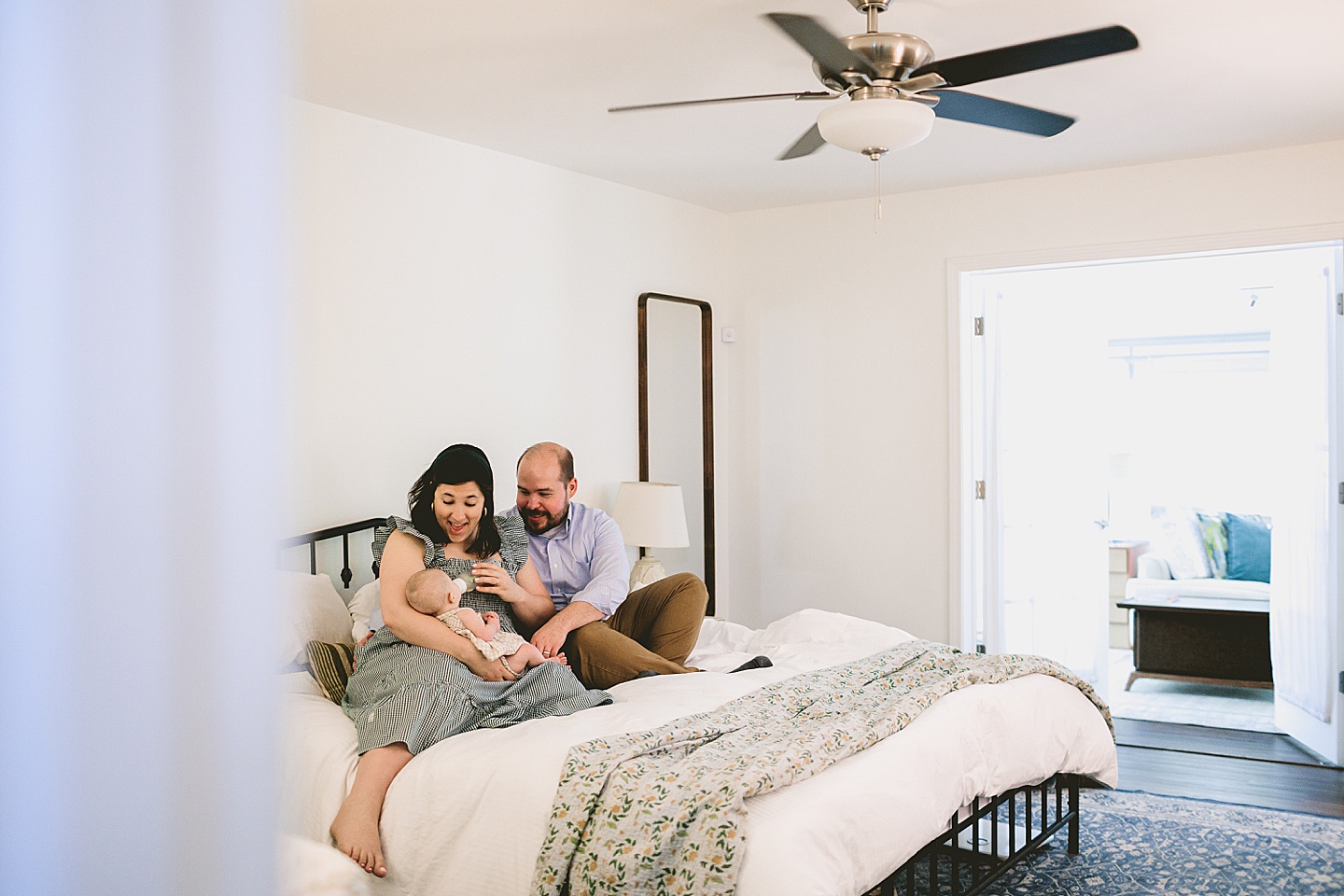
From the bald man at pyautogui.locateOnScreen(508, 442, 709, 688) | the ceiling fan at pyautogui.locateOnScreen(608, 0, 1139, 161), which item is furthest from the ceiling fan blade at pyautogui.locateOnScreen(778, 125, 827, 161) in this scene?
the bald man at pyautogui.locateOnScreen(508, 442, 709, 688)

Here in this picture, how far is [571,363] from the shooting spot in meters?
4.67

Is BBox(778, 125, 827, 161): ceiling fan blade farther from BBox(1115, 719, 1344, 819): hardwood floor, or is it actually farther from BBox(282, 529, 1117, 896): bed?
BBox(1115, 719, 1344, 819): hardwood floor

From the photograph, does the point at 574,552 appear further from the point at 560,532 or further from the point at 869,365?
the point at 869,365

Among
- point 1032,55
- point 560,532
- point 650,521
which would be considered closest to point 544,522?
point 560,532

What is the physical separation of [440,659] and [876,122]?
164 centimetres

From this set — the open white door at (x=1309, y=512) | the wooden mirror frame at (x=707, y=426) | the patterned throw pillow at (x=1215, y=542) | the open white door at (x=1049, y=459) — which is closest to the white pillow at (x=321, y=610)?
the wooden mirror frame at (x=707, y=426)

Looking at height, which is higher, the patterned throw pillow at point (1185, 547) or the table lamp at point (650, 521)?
the table lamp at point (650, 521)

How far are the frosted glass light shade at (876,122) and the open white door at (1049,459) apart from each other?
9.18ft

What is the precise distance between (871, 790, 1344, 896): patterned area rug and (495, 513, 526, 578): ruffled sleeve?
146 cm

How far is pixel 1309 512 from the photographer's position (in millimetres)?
4535

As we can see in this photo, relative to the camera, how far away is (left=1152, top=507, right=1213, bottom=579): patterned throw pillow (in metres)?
6.61

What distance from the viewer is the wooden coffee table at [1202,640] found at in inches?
218

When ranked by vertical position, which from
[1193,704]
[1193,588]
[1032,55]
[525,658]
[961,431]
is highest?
[1032,55]

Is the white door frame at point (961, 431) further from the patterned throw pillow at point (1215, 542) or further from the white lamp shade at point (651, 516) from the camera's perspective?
the patterned throw pillow at point (1215, 542)
